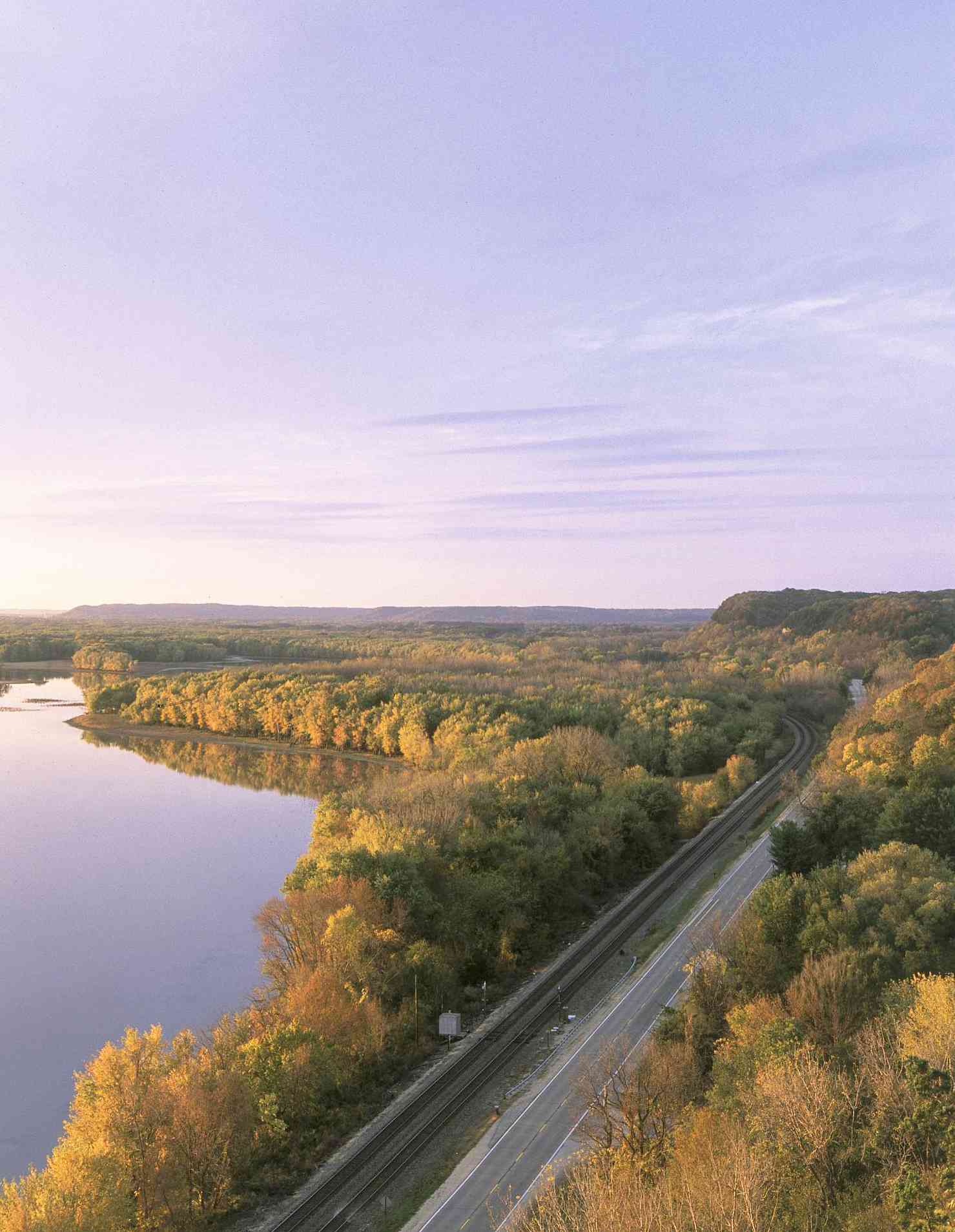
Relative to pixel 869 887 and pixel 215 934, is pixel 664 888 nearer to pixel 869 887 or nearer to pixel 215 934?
pixel 869 887

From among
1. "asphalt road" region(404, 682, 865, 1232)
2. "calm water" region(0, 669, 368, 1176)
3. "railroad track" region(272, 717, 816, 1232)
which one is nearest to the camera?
"asphalt road" region(404, 682, 865, 1232)

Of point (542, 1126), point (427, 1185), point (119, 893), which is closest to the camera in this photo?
point (427, 1185)

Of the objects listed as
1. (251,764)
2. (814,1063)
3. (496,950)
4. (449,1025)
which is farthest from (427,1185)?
(251,764)

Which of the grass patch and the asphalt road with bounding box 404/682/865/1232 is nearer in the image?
the asphalt road with bounding box 404/682/865/1232

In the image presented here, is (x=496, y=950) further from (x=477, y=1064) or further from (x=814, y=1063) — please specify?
(x=814, y=1063)

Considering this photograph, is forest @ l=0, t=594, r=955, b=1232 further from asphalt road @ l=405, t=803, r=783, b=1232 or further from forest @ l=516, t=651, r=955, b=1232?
asphalt road @ l=405, t=803, r=783, b=1232

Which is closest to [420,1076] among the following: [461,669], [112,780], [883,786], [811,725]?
[883,786]

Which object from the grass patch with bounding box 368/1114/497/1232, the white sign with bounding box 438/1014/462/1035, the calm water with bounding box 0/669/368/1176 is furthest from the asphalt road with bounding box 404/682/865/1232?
the calm water with bounding box 0/669/368/1176
